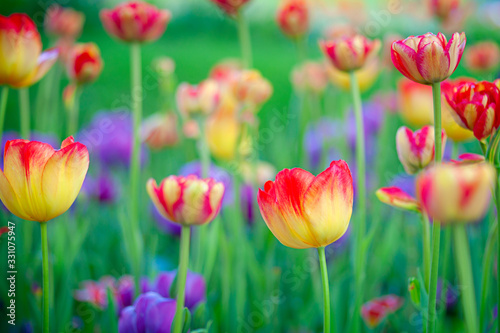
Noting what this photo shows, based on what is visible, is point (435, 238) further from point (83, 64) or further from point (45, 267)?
point (83, 64)

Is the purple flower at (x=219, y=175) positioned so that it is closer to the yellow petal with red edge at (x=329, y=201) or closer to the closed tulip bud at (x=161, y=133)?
the closed tulip bud at (x=161, y=133)

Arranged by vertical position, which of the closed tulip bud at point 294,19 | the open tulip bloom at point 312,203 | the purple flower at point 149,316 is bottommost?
the purple flower at point 149,316

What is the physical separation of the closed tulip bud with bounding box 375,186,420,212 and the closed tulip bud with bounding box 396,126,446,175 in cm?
4

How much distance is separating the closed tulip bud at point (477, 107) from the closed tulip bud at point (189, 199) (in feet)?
0.58

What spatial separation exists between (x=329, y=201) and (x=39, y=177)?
20 cm

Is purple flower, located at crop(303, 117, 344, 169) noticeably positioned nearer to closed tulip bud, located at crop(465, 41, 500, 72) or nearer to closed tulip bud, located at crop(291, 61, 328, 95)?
closed tulip bud, located at crop(291, 61, 328, 95)

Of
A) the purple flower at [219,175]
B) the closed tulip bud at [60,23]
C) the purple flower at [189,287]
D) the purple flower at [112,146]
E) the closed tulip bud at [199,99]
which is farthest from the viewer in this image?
the purple flower at [112,146]

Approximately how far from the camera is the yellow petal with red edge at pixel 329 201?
10.6 inches

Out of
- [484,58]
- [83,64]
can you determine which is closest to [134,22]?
[83,64]

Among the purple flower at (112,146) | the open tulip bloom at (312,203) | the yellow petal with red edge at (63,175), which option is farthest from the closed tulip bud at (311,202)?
→ the purple flower at (112,146)

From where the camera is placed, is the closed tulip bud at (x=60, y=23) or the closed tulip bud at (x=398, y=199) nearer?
the closed tulip bud at (x=398, y=199)

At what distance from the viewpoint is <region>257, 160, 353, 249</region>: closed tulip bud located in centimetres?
27

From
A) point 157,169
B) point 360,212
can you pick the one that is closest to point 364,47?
point 360,212

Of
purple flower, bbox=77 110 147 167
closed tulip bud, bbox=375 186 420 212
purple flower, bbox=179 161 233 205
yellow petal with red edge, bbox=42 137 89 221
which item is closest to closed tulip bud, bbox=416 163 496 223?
closed tulip bud, bbox=375 186 420 212
